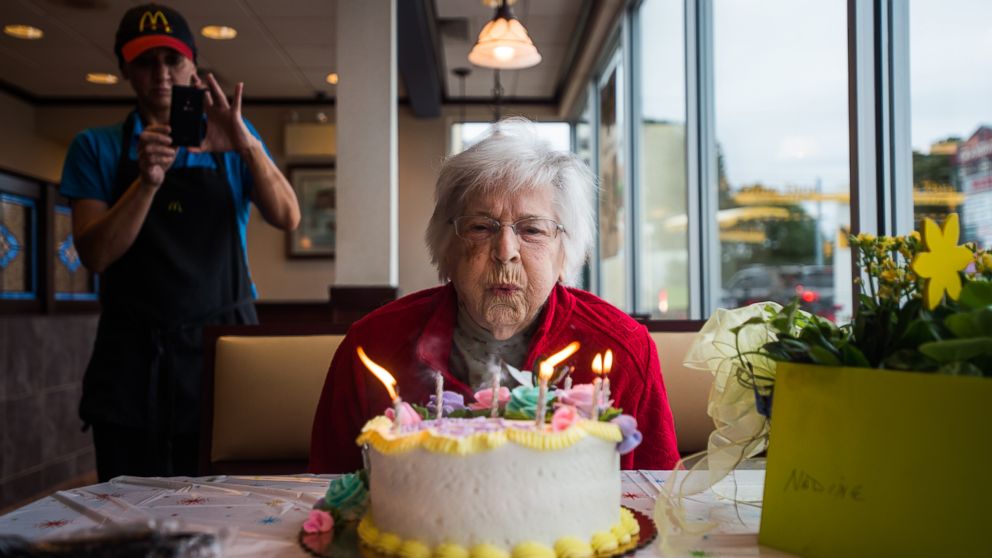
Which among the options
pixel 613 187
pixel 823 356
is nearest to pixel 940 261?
pixel 823 356

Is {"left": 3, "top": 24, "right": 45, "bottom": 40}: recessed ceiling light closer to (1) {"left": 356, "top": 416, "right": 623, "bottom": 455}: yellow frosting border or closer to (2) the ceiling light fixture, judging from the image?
(2) the ceiling light fixture

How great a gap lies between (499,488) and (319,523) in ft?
0.76

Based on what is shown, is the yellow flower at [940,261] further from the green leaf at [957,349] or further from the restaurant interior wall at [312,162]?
the restaurant interior wall at [312,162]

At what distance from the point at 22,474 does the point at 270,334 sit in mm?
2990

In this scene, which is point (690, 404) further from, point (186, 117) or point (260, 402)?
point (186, 117)

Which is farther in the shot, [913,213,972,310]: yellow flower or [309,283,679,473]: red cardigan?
[309,283,679,473]: red cardigan

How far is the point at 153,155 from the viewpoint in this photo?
1.88 metres

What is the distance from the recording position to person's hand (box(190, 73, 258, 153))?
2006 mm

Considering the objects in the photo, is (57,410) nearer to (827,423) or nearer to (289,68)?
(289,68)

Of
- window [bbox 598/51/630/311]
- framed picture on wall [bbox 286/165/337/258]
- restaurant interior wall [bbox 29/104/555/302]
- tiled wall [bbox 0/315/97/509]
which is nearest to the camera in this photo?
tiled wall [bbox 0/315/97/509]

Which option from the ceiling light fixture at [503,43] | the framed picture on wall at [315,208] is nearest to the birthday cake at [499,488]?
the ceiling light fixture at [503,43]

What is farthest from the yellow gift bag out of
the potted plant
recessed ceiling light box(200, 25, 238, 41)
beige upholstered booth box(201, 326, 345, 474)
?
recessed ceiling light box(200, 25, 238, 41)

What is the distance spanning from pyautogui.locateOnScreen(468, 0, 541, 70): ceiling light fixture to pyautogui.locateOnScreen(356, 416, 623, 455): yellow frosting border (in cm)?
372

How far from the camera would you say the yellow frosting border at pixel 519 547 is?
0.73m
